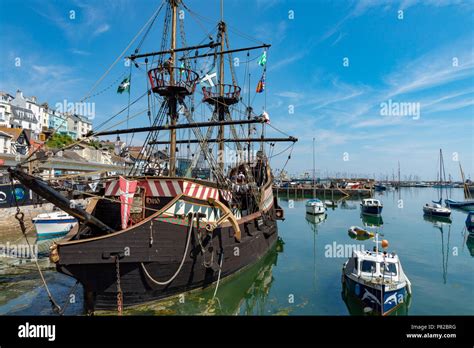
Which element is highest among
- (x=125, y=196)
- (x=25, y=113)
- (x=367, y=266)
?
(x=25, y=113)

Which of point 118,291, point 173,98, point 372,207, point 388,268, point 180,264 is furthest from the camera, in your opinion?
point 372,207

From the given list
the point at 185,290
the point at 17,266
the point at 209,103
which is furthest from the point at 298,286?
the point at 209,103

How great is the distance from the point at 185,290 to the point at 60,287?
19.7 feet

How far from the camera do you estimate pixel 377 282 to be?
11.1 metres

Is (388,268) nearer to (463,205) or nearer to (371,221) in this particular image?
(371,221)

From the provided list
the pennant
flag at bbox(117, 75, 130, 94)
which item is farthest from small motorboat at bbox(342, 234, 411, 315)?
flag at bbox(117, 75, 130, 94)

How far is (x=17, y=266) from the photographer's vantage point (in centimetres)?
1541

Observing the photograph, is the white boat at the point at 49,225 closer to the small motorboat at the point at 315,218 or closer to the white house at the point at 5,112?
the small motorboat at the point at 315,218

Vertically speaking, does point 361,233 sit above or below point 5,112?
below

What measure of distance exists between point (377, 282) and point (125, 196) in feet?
33.1

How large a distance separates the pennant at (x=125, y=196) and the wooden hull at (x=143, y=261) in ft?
2.42

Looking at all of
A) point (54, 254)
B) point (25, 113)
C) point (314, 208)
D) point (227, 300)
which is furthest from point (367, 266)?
point (25, 113)

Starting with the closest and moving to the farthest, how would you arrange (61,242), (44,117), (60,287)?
(61,242), (60,287), (44,117)
